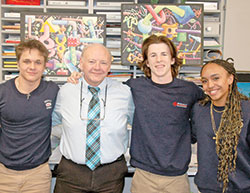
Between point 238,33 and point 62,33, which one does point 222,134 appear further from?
point 238,33

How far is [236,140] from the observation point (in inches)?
54.1

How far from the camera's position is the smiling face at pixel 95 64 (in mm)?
1594

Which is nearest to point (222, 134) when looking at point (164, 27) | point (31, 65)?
point (31, 65)

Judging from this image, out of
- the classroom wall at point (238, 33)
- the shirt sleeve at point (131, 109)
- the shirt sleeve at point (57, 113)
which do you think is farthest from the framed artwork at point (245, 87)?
the shirt sleeve at point (57, 113)

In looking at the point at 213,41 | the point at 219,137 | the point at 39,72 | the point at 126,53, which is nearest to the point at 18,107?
the point at 39,72

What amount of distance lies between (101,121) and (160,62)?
1.78 ft

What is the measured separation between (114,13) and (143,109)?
75.7 inches

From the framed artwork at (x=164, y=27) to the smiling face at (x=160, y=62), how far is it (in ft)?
3.64

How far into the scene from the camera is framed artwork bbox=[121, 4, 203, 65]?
110 inches

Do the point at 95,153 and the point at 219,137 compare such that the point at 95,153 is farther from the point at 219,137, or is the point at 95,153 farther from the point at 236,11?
the point at 236,11

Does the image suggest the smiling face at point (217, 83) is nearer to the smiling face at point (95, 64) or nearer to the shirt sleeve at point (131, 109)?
the shirt sleeve at point (131, 109)

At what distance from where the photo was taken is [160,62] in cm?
164

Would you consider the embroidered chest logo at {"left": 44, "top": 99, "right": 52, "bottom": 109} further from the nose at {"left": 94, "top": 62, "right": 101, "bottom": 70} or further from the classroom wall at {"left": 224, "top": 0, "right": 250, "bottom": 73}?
the classroom wall at {"left": 224, "top": 0, "right": 250, "bottom": 73}

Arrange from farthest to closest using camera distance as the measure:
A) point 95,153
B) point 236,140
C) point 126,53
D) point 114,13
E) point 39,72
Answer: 1. point 114,13
2. point 126,53
3. point 39,72
4. point 95,153
5. point 236,140
